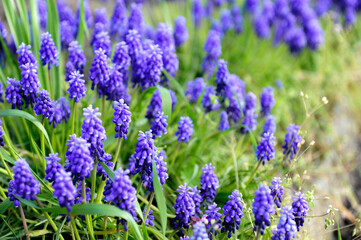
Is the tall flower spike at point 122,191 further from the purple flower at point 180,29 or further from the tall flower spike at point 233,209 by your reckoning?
the purple flower at point 180,29

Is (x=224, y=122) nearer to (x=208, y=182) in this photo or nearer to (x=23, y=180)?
(x=208, y=182)

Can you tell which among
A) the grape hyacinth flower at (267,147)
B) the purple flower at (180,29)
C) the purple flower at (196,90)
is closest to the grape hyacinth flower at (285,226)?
the grape hyacinth flower at (267,147)

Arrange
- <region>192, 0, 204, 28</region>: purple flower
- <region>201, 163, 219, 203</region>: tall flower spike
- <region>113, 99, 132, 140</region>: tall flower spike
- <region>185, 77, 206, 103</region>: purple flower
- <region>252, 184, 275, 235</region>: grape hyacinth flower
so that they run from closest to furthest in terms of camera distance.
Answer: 1. <region>252, 184, 275, 235</region>: grape hyacinth flower
2. <region>113, 99, 132, 140</region>: tall flower spike
3. <region>201, 163, 219, 203</region>: tall flower spike
4. <region>185, 77, 206, 103</region>: purple flower
5. <region>192, 0, 204, 28</region>: purple flower

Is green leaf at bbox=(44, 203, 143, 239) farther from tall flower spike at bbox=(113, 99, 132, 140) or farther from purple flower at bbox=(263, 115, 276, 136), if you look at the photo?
purple flower at bbox=(263, 115, 276, 136)

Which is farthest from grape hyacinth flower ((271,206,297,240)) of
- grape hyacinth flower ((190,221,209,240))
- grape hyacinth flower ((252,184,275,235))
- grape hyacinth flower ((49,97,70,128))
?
grape hyacinth flower ((49,97,70,128))

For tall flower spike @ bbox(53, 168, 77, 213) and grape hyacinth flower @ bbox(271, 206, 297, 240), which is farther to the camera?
grape hyacinth flower @ bbox(271, 206, 297, 240)

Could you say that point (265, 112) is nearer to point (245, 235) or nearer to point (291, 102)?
point (245, 235)

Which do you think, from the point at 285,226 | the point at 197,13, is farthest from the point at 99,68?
the point at 197,13

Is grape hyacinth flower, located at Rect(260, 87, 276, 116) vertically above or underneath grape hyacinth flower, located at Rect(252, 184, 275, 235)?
above
